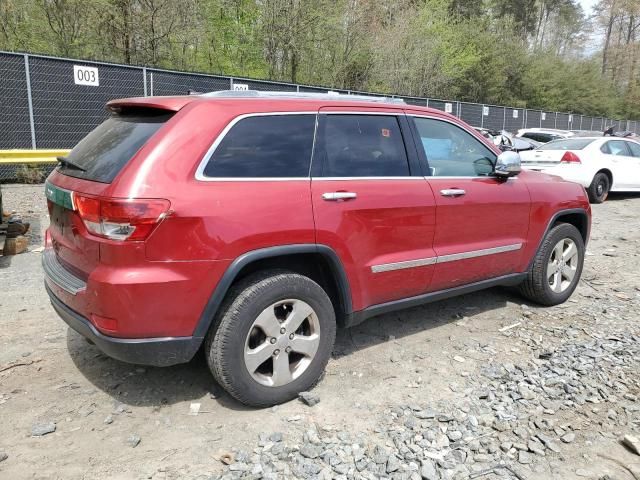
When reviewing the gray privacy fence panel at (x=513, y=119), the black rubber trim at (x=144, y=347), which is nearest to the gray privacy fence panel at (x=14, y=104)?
the black rubber trim at (x=144, y=347)

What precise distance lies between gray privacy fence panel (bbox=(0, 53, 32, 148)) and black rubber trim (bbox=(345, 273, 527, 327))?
9750 mm

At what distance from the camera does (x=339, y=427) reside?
2971 mm

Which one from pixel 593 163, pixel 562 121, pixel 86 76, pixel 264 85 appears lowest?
pixel 593 163

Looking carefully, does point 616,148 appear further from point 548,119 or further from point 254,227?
point 548,119

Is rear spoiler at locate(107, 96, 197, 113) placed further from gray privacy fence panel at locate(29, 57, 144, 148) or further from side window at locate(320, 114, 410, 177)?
gray privacy fence panel at locate(29, 57, 144, 148)

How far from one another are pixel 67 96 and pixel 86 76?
1.91 feet

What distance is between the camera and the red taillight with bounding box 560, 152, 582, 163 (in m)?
11.3

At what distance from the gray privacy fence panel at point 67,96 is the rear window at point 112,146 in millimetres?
8197

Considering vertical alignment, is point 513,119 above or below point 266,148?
above

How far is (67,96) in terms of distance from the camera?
11055mm

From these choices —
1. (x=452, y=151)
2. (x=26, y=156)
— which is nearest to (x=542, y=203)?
(x=452, y=151)

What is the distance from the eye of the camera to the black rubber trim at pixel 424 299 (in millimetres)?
3510

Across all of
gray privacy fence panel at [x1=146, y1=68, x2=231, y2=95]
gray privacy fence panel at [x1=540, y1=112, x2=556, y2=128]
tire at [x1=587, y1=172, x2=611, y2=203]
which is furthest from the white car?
gray privacy fence panel at [x1=540, y1=112, x2=556, y2=128]

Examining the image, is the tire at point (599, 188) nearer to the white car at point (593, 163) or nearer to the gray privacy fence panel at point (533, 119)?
the white car at point (593, 163)
